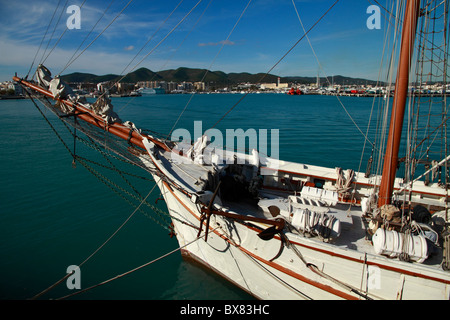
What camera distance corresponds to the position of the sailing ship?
20.0 feet

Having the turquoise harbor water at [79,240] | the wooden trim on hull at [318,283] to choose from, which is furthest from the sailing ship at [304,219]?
the turquoise harbor water at [79,240]

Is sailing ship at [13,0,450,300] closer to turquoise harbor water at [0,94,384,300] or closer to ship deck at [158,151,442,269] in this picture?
ship deck at [158,151,442,269]

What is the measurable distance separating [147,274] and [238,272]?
3238 millimetres

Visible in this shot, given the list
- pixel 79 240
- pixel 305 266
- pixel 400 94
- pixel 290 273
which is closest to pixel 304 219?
pixel 305 266

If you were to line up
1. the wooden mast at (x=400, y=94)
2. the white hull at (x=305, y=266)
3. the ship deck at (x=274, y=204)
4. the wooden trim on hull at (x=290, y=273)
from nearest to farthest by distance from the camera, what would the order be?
Answer: the white hull at (x=305, y=266) → the wooden trim on hull at (x=290, y=273) → the wooden mast at (x=400, y=94) → the ship deck at (x=274, y=204)

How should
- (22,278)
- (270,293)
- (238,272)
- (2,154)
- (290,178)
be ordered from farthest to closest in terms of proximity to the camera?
(2,154) → (290,178) → (22,278) → (238,272) → (270,293)

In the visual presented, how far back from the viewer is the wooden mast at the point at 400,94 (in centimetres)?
675

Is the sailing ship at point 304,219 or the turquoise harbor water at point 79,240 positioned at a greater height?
the sailing ship at point 304,219

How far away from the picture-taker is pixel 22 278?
9.03 meters

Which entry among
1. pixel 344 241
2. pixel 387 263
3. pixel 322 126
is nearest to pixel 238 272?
pixel 344 241

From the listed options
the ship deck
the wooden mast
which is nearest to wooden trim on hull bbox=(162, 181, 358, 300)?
the ship deck

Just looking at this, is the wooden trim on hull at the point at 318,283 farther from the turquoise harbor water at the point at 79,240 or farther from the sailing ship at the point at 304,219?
the turquoise harbor water at the point at 79,240

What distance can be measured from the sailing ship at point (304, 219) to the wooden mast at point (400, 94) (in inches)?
1.0
